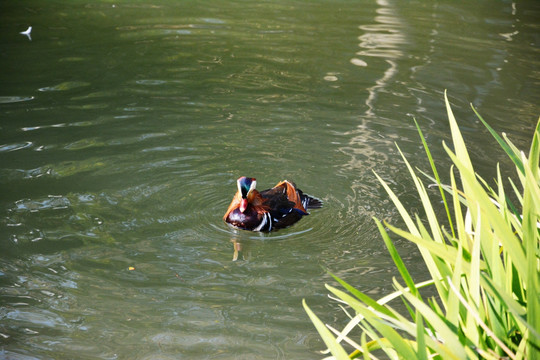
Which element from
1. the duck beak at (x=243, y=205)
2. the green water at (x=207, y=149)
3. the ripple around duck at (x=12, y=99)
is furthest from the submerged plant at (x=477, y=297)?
the ripple around duck at (x=12, y=99)

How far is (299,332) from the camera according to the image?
13.1 ft

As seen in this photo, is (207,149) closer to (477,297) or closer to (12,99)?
(12,99)

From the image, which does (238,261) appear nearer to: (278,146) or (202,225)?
(202,225)

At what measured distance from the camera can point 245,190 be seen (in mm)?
5160

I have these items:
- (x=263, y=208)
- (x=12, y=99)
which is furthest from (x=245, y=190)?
(x=12, y=99)

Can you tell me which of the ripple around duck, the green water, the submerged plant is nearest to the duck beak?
the green water

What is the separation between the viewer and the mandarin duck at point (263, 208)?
5.16 meters

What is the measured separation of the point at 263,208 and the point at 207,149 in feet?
5.13

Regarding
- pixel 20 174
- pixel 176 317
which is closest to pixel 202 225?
pixel 176 317

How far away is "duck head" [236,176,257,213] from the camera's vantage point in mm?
5113

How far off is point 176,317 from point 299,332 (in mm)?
789

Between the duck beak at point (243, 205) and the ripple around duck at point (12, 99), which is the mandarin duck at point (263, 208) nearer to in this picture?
the duck beak at point (243, 205)

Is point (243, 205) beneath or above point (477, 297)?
beneath

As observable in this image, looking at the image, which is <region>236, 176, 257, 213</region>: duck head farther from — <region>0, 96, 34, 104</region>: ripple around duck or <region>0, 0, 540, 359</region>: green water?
<region>0, 96, 34, 104</region>: ripple around duck
